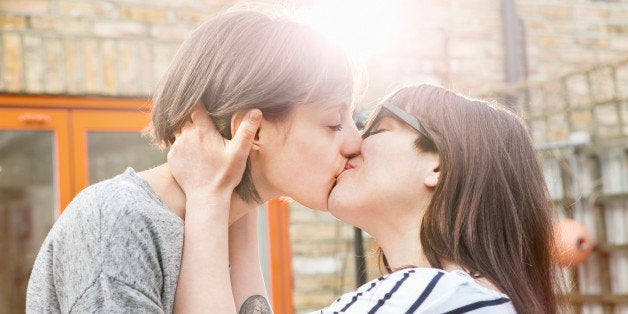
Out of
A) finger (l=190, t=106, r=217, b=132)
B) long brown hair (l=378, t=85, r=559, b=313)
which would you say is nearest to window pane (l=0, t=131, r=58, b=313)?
finger (l=190, t=106, r=217, b=132)

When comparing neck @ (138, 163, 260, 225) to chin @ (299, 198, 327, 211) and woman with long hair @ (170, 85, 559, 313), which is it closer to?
woman with long hair @ (170, 85, 559, 313)

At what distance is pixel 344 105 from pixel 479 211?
1.43 ft

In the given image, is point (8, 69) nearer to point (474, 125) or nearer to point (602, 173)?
point (474, 125)

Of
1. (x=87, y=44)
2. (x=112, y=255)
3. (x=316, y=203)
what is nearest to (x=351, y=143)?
(x=316, y=203)

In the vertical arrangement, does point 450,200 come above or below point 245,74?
below

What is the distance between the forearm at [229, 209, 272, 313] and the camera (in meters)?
2.27

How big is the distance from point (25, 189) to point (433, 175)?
242 centimetres

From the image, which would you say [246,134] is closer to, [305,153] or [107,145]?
[305,153]

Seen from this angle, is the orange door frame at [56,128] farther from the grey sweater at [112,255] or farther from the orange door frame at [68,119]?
the grey sweater at [112,255]

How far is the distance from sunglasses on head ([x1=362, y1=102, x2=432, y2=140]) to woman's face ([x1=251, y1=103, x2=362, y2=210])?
0.37ft

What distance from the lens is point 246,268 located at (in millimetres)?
2305

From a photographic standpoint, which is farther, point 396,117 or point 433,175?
point 396,117

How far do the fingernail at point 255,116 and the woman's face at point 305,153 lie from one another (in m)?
0.07

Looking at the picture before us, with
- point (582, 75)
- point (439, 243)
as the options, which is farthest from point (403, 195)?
point (582, 75)
